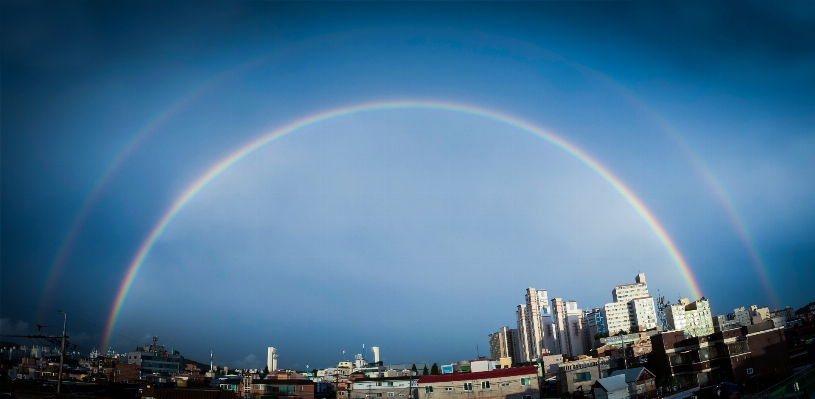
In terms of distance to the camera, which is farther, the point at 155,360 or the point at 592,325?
the point at 592,325

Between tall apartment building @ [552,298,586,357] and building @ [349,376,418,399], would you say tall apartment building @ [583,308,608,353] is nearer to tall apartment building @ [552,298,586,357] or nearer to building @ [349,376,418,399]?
tall apartment building @ [552,298,586,357]

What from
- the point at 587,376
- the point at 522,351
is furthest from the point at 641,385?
the point at 522,351

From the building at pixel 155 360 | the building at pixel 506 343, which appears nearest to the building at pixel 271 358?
the building at pixel 155 360

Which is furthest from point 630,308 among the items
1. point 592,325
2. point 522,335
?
point 522,335

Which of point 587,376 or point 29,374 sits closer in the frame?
point 587,376

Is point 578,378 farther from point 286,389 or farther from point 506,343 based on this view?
point 506,343

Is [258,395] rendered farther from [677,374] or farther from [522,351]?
[522,351]

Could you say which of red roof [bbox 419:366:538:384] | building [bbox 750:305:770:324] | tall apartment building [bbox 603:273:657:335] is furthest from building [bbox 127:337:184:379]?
building [bbox 750:305:770:324]
